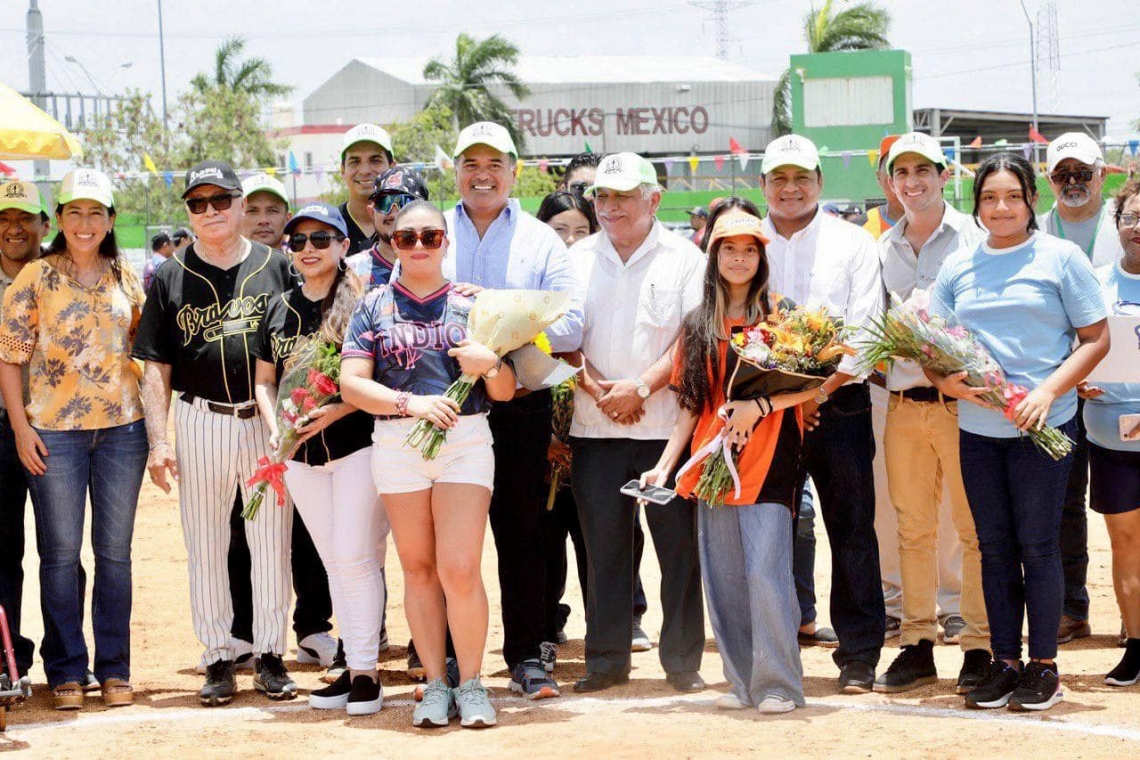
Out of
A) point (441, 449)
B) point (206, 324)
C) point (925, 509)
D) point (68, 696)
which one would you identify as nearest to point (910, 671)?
point (925, 509)

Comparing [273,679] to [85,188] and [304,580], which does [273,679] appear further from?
[85,188]

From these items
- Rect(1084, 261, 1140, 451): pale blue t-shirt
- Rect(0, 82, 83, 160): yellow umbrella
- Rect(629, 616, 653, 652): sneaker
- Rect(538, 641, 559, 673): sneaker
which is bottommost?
Rect(629, 616, 653, 652): sneaker

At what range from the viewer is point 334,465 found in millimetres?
6598

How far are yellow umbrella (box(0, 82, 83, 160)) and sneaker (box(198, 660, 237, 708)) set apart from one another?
2818 mm

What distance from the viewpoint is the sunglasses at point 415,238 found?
20.5ft

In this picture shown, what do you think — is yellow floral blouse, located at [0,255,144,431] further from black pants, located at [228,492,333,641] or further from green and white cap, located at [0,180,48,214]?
black pants, located at [228,492,333,641]

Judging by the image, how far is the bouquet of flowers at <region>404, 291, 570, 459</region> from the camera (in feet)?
20.0

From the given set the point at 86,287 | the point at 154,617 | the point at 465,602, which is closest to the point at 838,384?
the point at 465,602

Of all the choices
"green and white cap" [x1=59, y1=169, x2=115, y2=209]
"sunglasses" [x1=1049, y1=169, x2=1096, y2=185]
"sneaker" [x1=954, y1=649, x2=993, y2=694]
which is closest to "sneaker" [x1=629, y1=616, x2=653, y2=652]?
"sneaker" [x1=954, y1=649, x2=993, y2=694]

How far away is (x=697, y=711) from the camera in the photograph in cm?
645

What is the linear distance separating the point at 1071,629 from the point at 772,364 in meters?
2.94

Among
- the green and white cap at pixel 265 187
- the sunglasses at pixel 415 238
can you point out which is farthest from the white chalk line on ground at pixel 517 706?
the green and white cap at pixel 265 187

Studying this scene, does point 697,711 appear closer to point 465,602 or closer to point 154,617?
point 465,602

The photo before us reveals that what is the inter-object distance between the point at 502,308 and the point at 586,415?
950 mm
